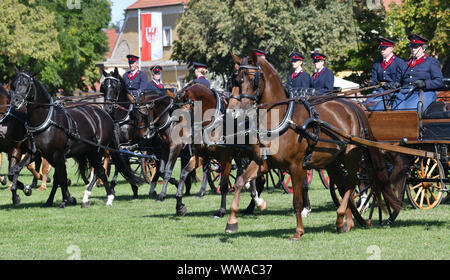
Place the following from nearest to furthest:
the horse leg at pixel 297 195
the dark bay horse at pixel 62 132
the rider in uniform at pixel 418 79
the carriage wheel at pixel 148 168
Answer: the horse leg at pixel 297 195, the rider in uniform at pixel 418 79, the dark bay horse at pixel 62 132, the carriage wheel at pixel 148 168

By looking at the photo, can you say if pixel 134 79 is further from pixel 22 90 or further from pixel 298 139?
pixel 298 139

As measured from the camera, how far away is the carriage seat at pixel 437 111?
33.4 feet

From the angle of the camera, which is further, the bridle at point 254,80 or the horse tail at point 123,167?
the horse tail at point 123,167

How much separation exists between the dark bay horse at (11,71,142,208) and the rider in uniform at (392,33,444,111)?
5.96 meters

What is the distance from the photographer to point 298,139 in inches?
368

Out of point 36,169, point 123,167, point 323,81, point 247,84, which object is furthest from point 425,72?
point 36,169

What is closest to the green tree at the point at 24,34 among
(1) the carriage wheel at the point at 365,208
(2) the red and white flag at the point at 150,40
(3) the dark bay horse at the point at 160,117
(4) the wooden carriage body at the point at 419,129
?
(2) the red and white flag at the point at 150,40

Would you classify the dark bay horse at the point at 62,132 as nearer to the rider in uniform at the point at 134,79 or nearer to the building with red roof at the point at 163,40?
the rider in uniform at the point at 134,79

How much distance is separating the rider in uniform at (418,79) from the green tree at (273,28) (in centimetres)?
2607

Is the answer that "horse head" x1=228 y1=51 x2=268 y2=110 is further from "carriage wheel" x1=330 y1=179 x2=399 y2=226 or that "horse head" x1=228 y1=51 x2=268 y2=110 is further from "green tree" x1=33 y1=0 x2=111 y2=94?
"green tree" x1=33 y1=0 x2=111 y2=94

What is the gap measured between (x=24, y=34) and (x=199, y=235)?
32181 mm

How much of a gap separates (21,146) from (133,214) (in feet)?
12.4
